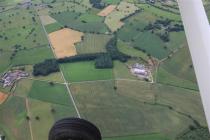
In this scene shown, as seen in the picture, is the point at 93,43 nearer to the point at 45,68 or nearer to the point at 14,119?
the point at 45,68

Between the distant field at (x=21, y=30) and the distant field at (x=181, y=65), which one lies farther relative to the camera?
the distant field at (x=21, y=30)

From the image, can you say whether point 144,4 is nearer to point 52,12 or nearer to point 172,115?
point 52,12

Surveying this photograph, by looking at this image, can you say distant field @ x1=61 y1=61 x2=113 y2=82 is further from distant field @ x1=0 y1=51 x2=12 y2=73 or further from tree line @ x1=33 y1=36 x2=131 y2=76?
distant field @ x1=0 y1=51 x2=12 y2=73

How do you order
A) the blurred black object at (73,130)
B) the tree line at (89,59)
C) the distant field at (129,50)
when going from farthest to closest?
1. the distant field at (129,50)
2. the tree line at (89,59)
3. the blurred black object at (73,130)

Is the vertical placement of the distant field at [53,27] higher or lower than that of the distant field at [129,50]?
higher

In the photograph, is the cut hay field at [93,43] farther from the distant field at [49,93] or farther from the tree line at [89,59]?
the distant field at [49,93]

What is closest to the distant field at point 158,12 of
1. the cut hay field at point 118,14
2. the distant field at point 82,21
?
the cut hay field at point 118,14

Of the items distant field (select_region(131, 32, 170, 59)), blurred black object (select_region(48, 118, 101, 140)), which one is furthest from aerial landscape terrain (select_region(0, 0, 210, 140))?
blurred black object (select_region(48, 118, 101, 140))
